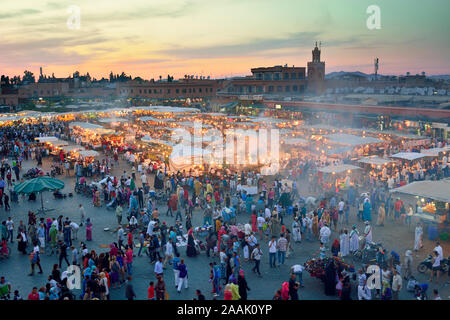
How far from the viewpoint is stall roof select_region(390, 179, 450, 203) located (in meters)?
12.8

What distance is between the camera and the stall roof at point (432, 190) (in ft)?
42.0

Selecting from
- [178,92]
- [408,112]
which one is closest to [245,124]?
[408,112]

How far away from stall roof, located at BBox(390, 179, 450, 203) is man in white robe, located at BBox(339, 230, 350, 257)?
3.59m

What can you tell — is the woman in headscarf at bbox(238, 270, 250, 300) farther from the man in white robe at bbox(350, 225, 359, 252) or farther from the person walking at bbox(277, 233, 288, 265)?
the man in white robe at bbox(350, 225, 359, 252)

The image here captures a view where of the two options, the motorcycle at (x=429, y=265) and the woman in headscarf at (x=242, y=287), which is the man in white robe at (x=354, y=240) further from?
the woman in headscarf at (x=242, y=287)

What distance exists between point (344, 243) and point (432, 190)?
14.1ft

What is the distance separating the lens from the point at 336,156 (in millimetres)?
24000

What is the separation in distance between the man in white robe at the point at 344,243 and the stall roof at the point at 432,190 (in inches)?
141

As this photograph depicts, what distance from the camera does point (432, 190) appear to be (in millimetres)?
13430

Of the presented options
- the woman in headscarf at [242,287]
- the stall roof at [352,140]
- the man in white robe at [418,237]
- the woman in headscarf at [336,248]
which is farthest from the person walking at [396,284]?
the stall roof at [352,140]

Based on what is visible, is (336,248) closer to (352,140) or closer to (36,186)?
(36,186)

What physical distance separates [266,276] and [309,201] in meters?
6.47

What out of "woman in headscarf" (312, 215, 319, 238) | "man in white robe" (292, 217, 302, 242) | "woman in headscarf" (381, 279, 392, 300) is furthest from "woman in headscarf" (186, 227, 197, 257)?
"woman in headscarf" (381, 279, 392, 300)
